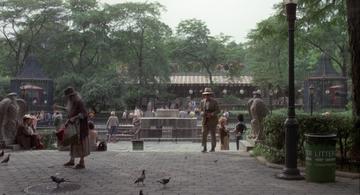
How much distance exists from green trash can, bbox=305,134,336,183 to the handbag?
173 inches

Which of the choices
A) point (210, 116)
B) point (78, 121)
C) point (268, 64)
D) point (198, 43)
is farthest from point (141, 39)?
point (78, 121)

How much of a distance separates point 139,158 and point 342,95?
29.1 m

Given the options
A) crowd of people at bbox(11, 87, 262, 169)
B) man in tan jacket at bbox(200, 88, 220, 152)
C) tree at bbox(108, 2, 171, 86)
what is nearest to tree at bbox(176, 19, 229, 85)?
tree at bbox(108, 2, 171, 86)

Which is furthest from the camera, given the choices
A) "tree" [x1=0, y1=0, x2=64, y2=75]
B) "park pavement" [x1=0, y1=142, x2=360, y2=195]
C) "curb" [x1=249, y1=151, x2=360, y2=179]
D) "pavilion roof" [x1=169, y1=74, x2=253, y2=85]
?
"pavilion roof" [x1=169, y1=74, x2=253, y2=85]

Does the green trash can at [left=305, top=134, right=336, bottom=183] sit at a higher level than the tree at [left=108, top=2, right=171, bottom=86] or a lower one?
lower

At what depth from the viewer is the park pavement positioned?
7.42 meters

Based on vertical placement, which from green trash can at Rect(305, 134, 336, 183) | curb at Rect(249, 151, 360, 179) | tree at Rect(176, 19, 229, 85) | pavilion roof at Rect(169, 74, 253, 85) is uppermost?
tree at Rect(176, 19, 229, 85)

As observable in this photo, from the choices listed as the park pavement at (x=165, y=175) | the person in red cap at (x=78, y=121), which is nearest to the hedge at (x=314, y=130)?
the park pavement at (x=165, y=175)

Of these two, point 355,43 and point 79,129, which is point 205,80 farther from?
point 79,129

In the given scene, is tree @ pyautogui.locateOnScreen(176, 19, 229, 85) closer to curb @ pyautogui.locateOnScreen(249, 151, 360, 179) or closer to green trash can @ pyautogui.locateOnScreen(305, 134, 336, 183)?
curb @ pyautogui.locateOnScreen(249, 151, 360, 179)

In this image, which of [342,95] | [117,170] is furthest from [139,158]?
[342,95]

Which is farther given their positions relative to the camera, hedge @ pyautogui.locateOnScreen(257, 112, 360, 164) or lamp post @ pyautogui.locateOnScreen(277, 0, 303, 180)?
hedge @ pyautogui.locateOnScreen(257, 112, 360, 164)

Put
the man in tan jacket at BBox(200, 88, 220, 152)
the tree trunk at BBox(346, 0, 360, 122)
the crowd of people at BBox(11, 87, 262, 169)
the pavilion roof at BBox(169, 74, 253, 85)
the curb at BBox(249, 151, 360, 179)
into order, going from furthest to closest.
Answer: the pavilion roof at BBox(169, 74, 253, 85) → the man in tan jacket at BBox(200, 88, 220, 152) → the crowd of people at BBox(11, 87, 262, 169) → the tree trunk at BBox(346, 0, 360, 122) → the curb at BBox(249, 151, 360, 179)

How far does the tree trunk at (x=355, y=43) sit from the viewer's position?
937 cm
